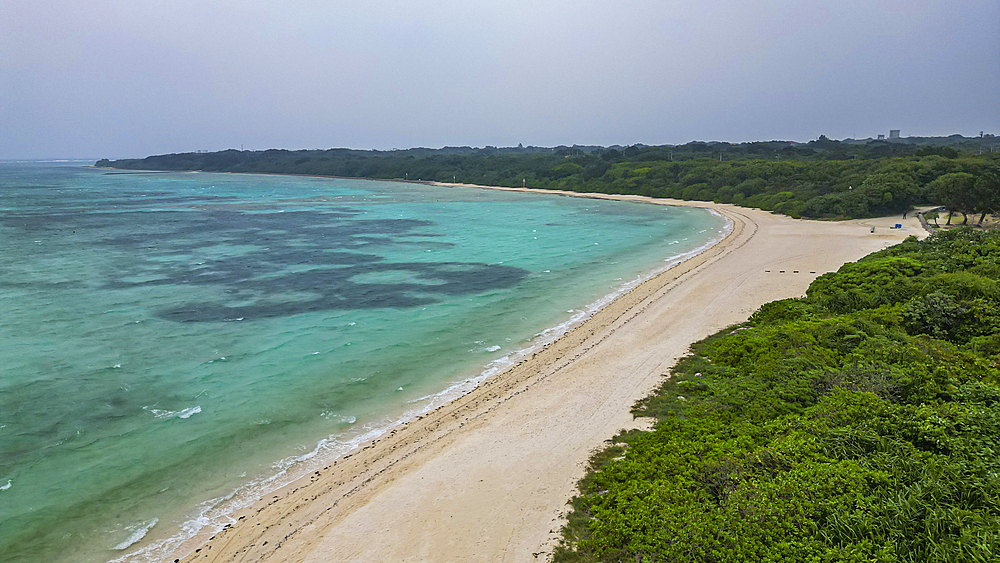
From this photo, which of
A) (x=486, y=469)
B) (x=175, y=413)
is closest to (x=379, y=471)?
(x=486, y=469)

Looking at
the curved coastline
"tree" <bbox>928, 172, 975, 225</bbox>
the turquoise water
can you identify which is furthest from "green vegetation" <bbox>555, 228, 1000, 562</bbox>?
"tree" <bbox>928, 172, 975, 225</bbox>

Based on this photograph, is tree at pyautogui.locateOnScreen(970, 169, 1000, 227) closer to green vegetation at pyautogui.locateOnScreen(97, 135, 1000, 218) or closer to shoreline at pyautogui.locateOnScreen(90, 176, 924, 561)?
green vegetation at pyautogui.locateOnScreen(97, 135, 1000, 218)

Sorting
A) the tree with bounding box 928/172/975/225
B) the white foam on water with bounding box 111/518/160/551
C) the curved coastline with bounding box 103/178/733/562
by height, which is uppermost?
the tree with bounding box 928/172/975/225

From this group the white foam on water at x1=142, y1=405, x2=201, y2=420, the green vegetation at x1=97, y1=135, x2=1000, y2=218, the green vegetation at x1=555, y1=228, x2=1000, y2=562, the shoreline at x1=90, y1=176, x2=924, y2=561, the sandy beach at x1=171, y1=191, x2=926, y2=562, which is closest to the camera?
the green vegetation at x1=555, y1=228, x2=1000, y2=562

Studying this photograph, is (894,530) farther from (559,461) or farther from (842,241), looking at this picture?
(842,241)

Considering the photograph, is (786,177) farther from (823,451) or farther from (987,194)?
(823,451)
